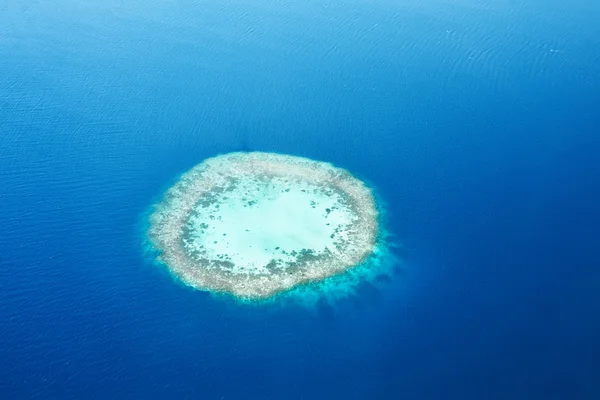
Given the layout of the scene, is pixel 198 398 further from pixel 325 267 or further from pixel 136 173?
pixel 136 173

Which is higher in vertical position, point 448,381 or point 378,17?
point 378,17

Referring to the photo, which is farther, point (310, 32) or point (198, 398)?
point (310, 32)

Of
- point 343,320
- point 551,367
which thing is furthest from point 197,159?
point 551,367

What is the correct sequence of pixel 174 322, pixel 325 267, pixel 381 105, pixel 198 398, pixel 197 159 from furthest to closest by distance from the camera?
1. pixel 381 105
2. pixel 197 159
3. pixel 325 267
4. pixel 174 322
5. pixel 198 398

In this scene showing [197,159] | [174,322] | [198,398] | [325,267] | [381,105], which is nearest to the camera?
[198,398]

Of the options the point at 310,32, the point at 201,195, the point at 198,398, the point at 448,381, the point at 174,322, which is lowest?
the point at 198,398

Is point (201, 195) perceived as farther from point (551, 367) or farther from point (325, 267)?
point (551, 367)

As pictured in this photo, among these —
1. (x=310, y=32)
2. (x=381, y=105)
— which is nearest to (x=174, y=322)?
(x=381, y=105)
